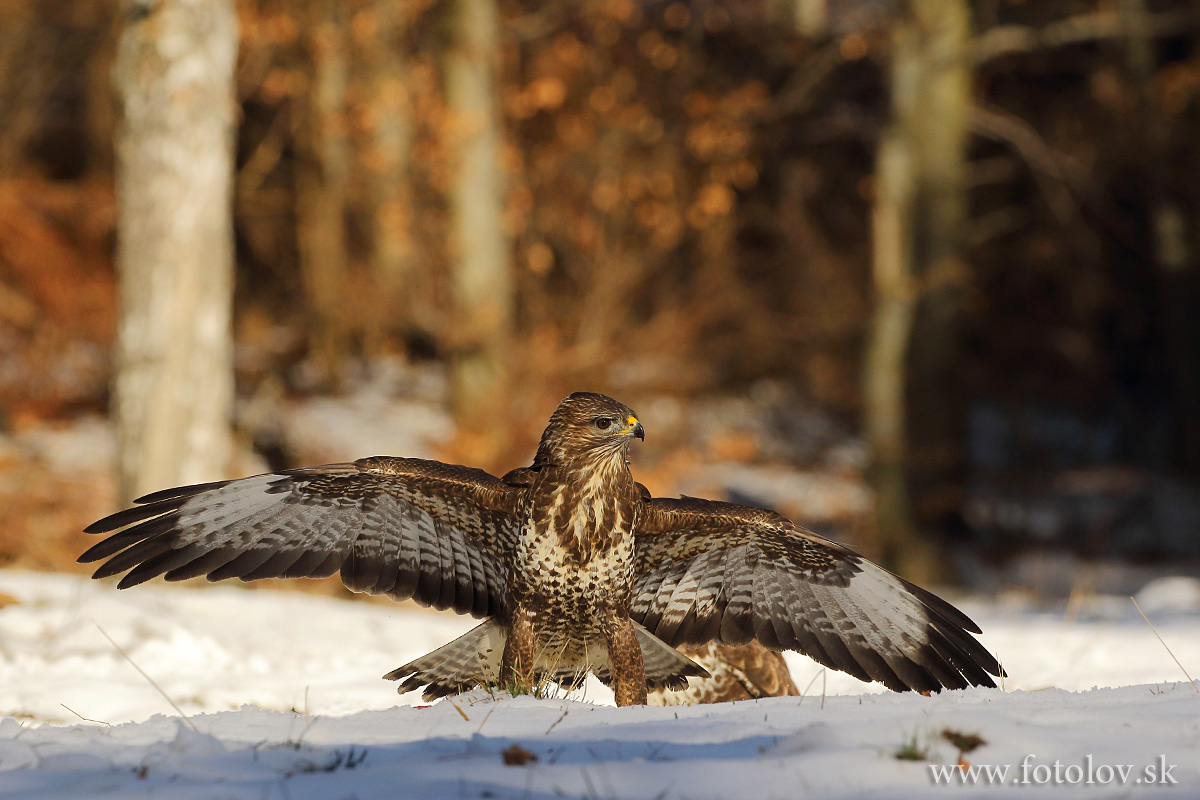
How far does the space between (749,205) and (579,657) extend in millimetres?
14351

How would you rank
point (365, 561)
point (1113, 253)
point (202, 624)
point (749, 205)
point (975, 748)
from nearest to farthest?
point (975, 748), point (365, 561), point (202, 624), point (1113, 253), point (749, 205)

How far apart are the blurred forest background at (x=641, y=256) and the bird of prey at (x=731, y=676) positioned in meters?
3.53

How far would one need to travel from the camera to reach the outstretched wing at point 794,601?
11.9 feet

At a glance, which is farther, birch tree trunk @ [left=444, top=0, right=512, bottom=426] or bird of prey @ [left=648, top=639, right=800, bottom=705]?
birch tree trunk @ [left=444, top=0, right=512, bottom=426]

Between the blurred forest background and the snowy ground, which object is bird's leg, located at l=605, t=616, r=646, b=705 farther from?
the blurred forest background

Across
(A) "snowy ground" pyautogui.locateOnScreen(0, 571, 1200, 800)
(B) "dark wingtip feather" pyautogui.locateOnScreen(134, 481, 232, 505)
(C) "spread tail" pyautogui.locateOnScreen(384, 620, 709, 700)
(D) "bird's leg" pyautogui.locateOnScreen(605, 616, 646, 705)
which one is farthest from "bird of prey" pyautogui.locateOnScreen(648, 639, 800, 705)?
(B) "dark wingtip feather" pyautogui.locateOnScreen(134, 481, 232, 505)

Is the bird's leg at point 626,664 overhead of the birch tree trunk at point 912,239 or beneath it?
beneath

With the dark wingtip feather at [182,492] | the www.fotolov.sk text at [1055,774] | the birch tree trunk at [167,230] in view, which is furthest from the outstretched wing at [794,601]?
the birch tree trunk at [167,230]

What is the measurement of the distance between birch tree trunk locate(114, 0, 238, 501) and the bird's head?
3566 mm

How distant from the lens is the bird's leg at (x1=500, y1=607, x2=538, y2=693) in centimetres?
357

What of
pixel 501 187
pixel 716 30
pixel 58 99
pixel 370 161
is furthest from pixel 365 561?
pixel 58 99

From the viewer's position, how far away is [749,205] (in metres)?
17.4

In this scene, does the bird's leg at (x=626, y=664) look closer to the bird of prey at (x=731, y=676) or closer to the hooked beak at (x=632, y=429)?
the hooked beak at (x=632, y=429)

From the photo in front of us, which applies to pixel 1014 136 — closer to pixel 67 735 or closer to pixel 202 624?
pixel 202 624
